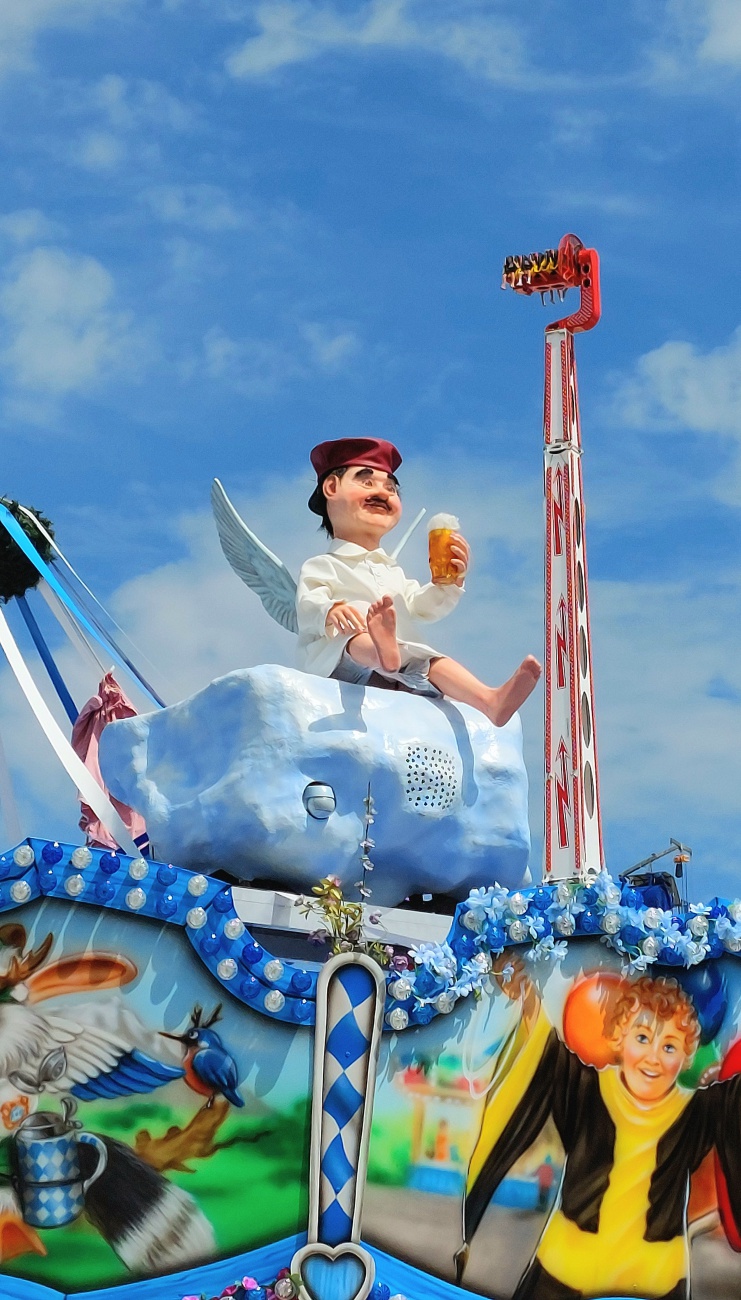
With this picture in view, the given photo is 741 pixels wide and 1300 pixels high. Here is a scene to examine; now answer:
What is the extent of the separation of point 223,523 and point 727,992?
4.99 m

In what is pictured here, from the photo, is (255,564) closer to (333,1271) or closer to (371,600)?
(371,600)

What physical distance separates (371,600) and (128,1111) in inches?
151

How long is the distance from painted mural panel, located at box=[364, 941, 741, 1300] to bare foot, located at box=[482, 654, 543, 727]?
1.73 m

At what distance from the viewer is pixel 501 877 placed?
10.5 meters

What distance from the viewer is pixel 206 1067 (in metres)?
8.41

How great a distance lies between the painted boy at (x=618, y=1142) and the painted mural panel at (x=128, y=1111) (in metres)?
1.12

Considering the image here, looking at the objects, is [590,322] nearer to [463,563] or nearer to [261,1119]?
[463,563]

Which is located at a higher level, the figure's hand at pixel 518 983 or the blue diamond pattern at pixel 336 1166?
the figure's hand at pixel 518 983

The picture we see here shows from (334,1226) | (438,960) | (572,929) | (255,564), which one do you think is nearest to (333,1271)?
(334,1226)

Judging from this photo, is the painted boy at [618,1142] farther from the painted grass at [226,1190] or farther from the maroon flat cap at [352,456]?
the maroon flat cap at [352,456]

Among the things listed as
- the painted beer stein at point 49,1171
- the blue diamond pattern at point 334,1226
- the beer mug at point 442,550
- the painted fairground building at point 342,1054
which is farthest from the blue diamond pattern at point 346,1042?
the beer mug at point 442,550

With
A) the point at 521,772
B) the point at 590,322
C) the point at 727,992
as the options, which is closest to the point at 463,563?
the point at 521,772

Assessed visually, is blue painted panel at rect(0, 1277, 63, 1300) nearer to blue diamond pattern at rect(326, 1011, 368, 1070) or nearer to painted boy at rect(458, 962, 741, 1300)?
blue diamond pattern at rect(326, 1011, 368, 1070)

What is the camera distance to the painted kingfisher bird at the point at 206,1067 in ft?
27.6
